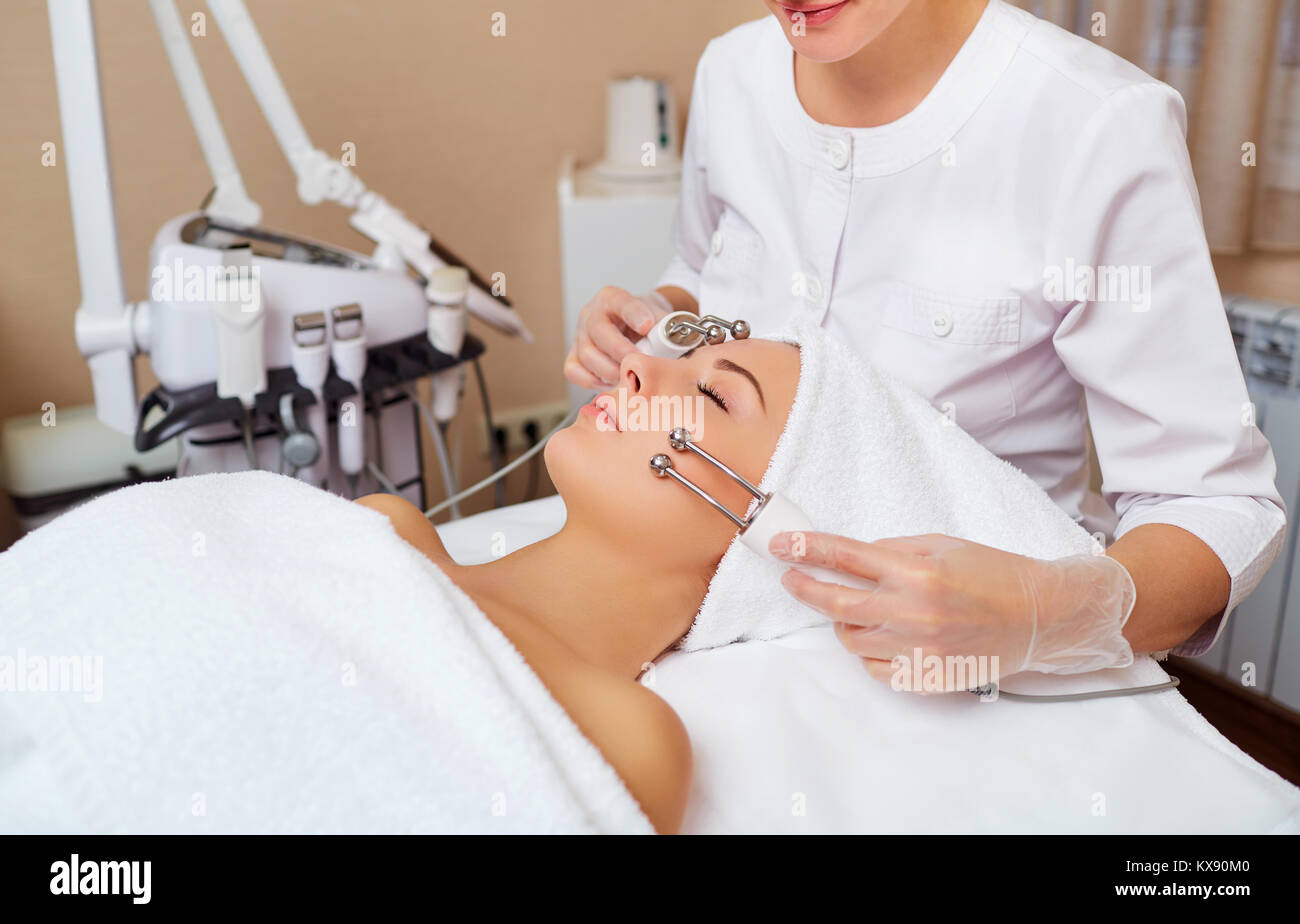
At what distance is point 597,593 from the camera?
91cm

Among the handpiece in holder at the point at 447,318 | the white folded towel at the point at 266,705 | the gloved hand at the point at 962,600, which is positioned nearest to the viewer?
the white folded towel at the point at 266,705

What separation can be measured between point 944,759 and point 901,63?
66 cm

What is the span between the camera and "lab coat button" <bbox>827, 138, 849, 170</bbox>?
1089 millimetres

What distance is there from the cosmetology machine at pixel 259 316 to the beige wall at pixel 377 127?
472mm

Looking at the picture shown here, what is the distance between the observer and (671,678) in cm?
90

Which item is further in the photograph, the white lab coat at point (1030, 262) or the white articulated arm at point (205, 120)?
the white articulated arm at point (205, 120)

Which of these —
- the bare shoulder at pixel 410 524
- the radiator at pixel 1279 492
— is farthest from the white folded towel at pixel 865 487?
the radiator at pixel 1279 492

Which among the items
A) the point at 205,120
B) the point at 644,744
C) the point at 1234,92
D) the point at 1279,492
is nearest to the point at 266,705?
the point at 644,744

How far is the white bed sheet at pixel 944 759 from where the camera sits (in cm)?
77

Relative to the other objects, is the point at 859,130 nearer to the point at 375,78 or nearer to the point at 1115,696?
the point at 1115,696

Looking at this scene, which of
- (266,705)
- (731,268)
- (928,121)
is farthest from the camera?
(731,268)

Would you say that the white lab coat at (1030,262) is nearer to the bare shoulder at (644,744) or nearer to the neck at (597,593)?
the neck at (597,593)

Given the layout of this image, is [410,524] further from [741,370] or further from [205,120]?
[205,120]
